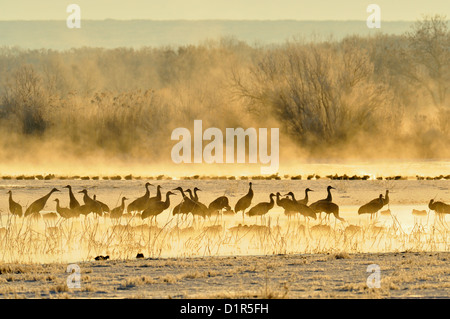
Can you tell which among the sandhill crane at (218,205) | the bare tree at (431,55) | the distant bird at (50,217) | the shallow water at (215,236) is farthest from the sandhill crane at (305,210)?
the bare tree at (431,55)

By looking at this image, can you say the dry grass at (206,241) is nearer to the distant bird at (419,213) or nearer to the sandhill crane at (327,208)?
the sandhill crane at (327,208)

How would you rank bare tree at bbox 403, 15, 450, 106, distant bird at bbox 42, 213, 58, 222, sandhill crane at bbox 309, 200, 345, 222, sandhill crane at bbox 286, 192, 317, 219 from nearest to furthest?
sandhill crane at bbox 286, 192, 317, 219
sandhill crane at bbox 309, 200, 345, 222
distant bird at bbox 42, 213, 58, 222
bare tree at bbox 403, 15, 450, 106

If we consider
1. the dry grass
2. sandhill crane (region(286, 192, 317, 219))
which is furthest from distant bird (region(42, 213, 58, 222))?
sandhill crane (region(286, 192, 317, 219))

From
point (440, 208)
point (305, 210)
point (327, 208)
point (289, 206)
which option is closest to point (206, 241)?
point (305, 210)

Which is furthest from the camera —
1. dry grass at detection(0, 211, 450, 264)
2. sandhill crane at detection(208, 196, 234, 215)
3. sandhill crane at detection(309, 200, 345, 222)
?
sandhill crane at detection(208, 196, 234, 215)

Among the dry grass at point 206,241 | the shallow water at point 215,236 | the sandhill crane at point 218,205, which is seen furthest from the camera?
the sandhill crane at point 218,205

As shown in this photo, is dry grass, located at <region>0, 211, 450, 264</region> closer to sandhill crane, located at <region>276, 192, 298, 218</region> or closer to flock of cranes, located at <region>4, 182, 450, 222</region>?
flock of cranes, located at <region>4, 182, 450, 222</region>

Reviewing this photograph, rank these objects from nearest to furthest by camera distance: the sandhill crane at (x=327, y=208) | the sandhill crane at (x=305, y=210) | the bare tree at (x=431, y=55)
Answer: the sandhill crane at (x=305, y=210) → the sandhill crane at (x=327, y=208) → the bare tree at (x=431, y=55)

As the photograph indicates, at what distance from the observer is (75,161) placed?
112ft

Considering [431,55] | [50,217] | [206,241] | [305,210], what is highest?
[431,55]

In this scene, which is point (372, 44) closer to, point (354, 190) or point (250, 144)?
point (250, 144)

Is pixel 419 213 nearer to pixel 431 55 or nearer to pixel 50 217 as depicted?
pixel 50 217

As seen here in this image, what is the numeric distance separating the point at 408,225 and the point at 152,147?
19141 millimetres
